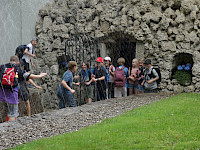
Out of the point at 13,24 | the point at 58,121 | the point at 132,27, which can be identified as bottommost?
the point at 58,121

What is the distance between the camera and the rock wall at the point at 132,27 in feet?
33.1

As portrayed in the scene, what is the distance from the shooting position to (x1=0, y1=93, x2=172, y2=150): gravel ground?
4969 millimetres

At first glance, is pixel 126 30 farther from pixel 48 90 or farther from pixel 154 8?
pixel 48 90

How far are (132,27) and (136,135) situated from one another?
7.01 metres

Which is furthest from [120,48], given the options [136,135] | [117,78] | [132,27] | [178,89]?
[136,135]

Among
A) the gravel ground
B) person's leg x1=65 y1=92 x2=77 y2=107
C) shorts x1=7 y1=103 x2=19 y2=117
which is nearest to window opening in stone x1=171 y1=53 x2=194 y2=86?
the gravel ground

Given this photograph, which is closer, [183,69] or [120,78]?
[120,78]

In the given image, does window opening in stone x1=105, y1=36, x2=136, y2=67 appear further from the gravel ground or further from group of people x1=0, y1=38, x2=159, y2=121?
the gravel ground

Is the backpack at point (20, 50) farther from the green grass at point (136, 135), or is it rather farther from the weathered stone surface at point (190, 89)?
the weathered stone surface at point (190, 89)

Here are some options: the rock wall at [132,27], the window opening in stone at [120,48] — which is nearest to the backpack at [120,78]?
the rock wall at [132,27]

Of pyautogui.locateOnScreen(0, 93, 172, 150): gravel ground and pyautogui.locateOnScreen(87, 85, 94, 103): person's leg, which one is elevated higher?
pyautogui.locateOnScreen(87, 85, 94, 103): person's leg

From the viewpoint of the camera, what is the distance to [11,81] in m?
6.14

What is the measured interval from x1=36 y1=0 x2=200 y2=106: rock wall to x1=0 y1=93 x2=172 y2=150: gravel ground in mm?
2833

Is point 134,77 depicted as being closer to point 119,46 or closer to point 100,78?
point 100,78
